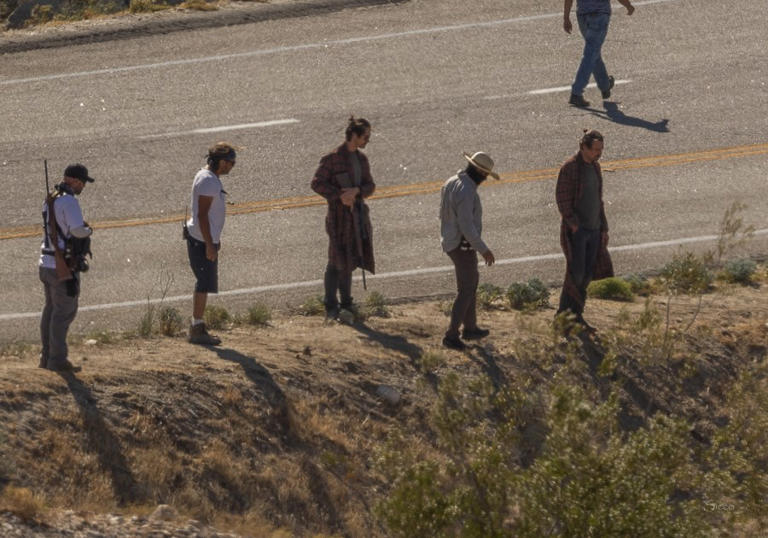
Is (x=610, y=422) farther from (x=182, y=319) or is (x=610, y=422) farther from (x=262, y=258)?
(x=262, y=258)

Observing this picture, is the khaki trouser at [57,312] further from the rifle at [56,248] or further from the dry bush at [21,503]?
the dry bush at [21,503]

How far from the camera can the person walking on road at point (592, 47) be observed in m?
18.7

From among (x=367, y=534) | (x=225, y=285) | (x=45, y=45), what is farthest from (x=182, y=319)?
(x=45, y=45)

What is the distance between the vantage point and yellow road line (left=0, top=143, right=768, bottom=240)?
16594mm

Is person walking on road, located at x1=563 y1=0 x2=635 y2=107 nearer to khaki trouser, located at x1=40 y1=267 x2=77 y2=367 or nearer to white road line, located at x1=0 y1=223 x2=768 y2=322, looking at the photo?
white road line, located at x1=0 y1=223 x2=768 y2=322

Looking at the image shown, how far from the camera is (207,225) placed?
12305 millimetres

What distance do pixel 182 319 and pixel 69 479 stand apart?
12.6 ft

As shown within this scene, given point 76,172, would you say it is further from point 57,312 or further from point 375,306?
point 375,306

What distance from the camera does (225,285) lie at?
1514 cm

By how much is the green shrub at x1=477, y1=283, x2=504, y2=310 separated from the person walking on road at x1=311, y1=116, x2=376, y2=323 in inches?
54.0

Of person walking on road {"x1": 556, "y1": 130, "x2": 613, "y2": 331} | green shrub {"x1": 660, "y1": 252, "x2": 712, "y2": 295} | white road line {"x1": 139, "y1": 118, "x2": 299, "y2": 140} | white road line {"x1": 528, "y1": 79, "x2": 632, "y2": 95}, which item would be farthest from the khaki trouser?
white road line {"x1": 528, "y1": 79, "x2": 632, "y2": 95}

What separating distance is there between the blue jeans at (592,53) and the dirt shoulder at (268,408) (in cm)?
510

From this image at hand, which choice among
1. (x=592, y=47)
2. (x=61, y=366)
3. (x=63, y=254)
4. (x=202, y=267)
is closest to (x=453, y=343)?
(x=202, y=267)

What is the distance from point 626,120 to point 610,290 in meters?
4.47
